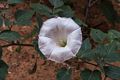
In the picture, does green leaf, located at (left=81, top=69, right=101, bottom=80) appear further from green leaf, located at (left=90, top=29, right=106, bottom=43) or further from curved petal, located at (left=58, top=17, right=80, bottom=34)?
curved petal, located at (left=58, top=17, right=80, bottom=34)

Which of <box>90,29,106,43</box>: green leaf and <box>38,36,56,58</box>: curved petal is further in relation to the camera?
<box>90,29,106,43</box>: green leaf

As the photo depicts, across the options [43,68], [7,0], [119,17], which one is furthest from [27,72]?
[119,17]

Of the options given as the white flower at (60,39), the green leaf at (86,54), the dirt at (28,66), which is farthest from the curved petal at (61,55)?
the dirt at (28,66)

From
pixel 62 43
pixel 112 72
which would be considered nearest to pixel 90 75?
pixel 112 72

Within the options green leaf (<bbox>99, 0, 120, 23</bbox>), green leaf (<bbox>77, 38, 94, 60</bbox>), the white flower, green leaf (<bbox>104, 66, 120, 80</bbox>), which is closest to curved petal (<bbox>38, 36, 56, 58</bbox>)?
the white flower

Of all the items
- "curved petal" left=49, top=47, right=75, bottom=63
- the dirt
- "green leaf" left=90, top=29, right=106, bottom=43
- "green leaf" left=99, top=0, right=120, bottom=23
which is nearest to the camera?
"curved petal" left=49, top=47, right=75, bottom=63

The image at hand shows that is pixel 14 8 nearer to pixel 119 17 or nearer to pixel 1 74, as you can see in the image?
pixel 119 17

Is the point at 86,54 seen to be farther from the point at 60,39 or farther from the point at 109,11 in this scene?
the point at 109,11

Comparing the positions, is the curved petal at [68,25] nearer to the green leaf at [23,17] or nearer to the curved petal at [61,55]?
the curved petal at [61,55]
